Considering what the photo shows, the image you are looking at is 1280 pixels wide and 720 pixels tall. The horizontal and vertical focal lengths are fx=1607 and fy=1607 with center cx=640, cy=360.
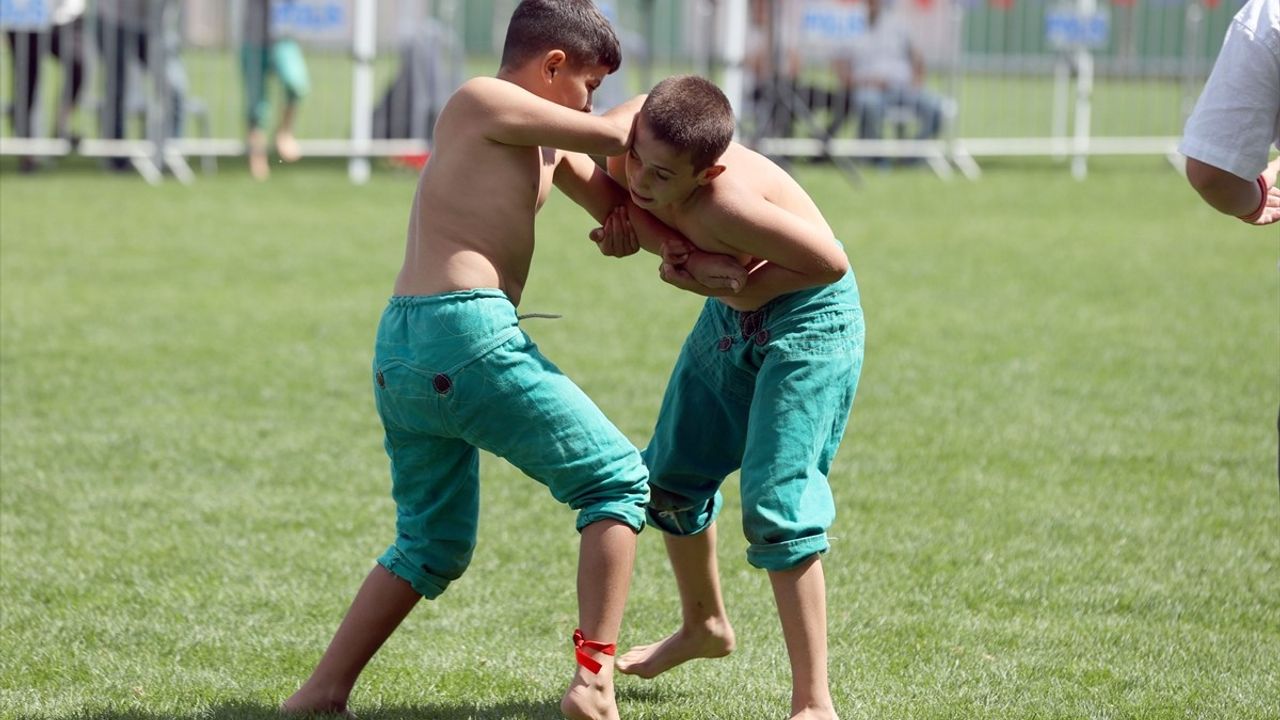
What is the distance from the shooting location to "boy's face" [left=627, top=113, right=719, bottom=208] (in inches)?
124

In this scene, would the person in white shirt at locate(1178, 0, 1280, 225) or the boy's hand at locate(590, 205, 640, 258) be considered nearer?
the person in white shirt at locate(1178, 0, 1280, 225)

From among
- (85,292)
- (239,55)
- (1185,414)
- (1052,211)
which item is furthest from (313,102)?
(1185,414)

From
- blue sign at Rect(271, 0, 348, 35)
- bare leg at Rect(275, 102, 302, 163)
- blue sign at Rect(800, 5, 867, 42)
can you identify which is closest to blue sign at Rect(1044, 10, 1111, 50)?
blue sign at Rect(800, 5, 867, 42)

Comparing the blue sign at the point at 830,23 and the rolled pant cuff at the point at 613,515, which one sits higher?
the blue sign at the point at 830,23

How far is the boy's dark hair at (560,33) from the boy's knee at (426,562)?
41.0 inches

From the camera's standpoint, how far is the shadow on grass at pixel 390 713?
11.5 ft

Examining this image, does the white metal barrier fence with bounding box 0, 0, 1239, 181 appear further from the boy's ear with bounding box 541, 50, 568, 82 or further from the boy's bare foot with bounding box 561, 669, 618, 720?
the boy's bare foot with bounding box 561, 669, 618, 720

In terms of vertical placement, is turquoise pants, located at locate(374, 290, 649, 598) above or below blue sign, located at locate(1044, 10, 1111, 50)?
below

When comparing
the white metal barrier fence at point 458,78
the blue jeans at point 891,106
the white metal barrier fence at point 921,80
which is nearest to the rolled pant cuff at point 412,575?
the white metal barrier fence at point 458,78

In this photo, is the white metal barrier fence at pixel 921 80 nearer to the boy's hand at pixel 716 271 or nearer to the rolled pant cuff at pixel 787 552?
the boy's hand at pixel 716 271

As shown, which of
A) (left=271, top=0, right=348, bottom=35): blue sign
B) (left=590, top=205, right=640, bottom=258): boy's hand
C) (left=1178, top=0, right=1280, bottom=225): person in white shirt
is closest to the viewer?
(left=1178, top=0, right=1280, bottom=225): person in white shirt

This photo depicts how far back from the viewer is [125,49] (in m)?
13.2

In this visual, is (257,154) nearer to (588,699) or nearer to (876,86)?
(876,86)

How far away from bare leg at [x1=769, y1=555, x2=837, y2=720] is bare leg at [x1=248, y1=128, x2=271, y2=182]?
10.6 metres
